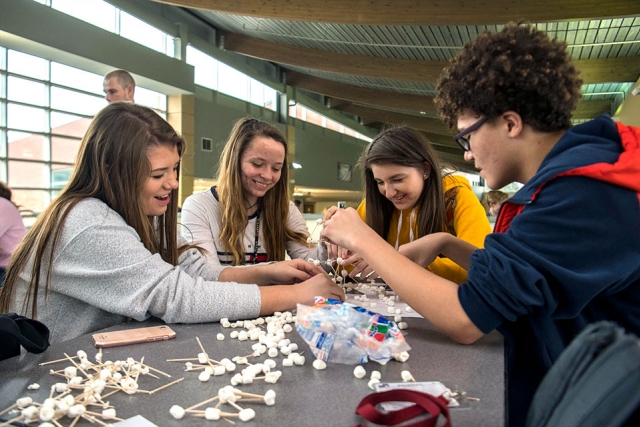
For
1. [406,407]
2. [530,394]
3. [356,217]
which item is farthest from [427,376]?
[356,217]

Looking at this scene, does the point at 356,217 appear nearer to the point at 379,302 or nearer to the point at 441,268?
the point at 379,302

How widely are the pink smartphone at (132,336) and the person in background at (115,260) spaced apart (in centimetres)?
7

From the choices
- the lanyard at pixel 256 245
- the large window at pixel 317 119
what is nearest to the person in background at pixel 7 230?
the lanyard at pixel 256 245

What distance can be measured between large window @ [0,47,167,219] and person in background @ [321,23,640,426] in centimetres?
623

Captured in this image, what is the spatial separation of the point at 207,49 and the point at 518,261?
10114 millimetres

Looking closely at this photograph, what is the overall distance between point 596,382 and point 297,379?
505mm

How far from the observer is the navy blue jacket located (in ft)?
2.87

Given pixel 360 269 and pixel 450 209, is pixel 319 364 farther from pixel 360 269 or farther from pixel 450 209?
pixel 450 209

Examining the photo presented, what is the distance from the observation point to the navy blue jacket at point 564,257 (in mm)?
874

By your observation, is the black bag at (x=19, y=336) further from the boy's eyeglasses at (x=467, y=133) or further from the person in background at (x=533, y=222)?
the boy's eyeglasses at (x=467, y=133)

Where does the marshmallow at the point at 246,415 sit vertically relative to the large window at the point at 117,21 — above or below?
Result: below

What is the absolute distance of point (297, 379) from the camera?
0.87m

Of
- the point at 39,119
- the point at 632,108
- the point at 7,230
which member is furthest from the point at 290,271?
the point at 632,108

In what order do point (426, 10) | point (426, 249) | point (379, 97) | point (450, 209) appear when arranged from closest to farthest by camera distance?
1. point (426, 249)
2. point (450, 209)
3. point (426, 10)
4. point (379, 97)
